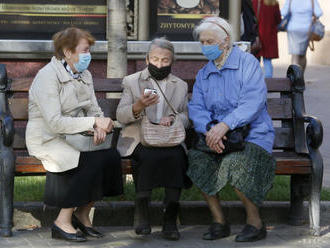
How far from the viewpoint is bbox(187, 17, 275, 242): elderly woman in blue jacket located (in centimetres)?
633

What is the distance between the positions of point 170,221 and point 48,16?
10.9ft

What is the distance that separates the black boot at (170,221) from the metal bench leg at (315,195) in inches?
37.4

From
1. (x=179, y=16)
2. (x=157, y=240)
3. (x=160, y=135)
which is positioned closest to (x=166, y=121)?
(x=160, y=135)

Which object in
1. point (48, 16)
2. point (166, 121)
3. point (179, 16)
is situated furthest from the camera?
point (179, 16)

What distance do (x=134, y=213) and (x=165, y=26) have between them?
2962mm

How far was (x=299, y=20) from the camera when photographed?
14.1 metres

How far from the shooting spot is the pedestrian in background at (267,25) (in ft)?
42.8

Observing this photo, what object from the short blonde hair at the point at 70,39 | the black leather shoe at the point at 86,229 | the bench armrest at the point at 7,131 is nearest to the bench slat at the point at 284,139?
the black leather shoe at the point at 86,229

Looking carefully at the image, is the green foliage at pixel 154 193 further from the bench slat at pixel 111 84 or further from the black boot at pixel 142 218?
the bench slat at pixel 111 84

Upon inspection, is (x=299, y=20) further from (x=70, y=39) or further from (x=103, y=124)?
(x=103, y=124)

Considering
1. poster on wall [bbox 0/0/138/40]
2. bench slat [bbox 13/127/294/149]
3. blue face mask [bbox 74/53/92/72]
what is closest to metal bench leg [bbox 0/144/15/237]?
blue face mask [bbox 74/53/92/72]

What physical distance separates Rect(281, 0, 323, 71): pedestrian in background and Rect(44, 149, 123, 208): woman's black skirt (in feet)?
26.8

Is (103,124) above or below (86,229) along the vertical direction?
above

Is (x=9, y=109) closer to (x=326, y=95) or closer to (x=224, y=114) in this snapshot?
(x=224, y=114)
